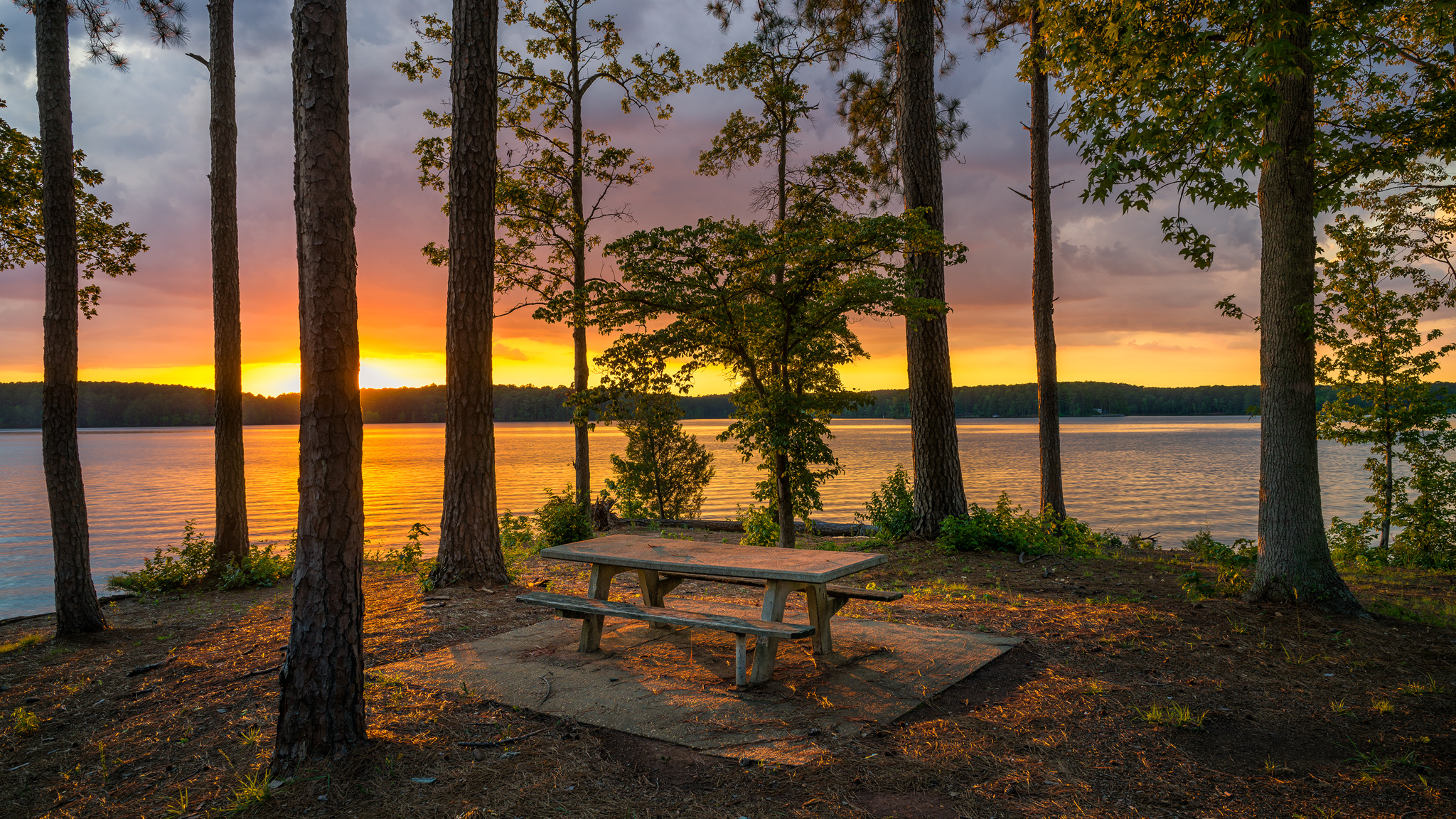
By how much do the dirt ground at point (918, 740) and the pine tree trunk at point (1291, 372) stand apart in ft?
1.35

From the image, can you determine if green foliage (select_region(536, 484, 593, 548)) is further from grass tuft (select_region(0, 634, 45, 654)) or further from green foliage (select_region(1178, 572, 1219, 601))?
green foliage (select_region(1178, 572, 1219, 601))

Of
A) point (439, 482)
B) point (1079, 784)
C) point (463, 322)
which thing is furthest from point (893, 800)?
point (439, 482)

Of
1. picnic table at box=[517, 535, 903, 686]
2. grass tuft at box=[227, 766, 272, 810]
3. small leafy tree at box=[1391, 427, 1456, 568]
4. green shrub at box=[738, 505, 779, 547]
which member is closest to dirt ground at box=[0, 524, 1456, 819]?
grass tuft at box=[227, 766, 272, 810]

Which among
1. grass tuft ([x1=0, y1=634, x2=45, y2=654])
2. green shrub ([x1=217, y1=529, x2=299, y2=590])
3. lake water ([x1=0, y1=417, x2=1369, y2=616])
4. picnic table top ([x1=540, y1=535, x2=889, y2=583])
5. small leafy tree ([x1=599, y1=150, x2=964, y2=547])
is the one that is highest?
small leafy tree ([x1=599, y1=150, x2=964, y2=547])

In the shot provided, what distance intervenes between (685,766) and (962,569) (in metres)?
5.46

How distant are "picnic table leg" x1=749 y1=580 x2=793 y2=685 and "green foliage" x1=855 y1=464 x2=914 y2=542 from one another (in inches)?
224

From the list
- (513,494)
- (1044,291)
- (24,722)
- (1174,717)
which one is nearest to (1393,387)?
(1044,291)

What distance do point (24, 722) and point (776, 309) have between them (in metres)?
6.66

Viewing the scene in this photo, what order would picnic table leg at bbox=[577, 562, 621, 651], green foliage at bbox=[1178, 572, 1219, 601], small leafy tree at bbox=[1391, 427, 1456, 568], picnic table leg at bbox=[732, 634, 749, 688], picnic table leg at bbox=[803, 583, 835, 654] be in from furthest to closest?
small leafy tree at bbox=[1391, 427, 1456, 568] → green foliage at bbox=[1178, 572, 1219, 601] → picnic table leg at bbox=[577, 562, 621, 651] → picnic table leg at bbox=[803, 583, 835, 654] → picnic table leg at bbox=[732, 634, 749, 688]

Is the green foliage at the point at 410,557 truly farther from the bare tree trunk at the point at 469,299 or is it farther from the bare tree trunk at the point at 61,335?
the bare tree trunk at the point at 61,335

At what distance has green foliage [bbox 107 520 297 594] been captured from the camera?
8.38 meters

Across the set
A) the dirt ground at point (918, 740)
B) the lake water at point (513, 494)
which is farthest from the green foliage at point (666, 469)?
the dirt ground at point (918, 740)

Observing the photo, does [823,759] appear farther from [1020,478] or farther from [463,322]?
[1020,478]

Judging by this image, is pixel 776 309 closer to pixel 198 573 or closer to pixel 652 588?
pixel 652 588
